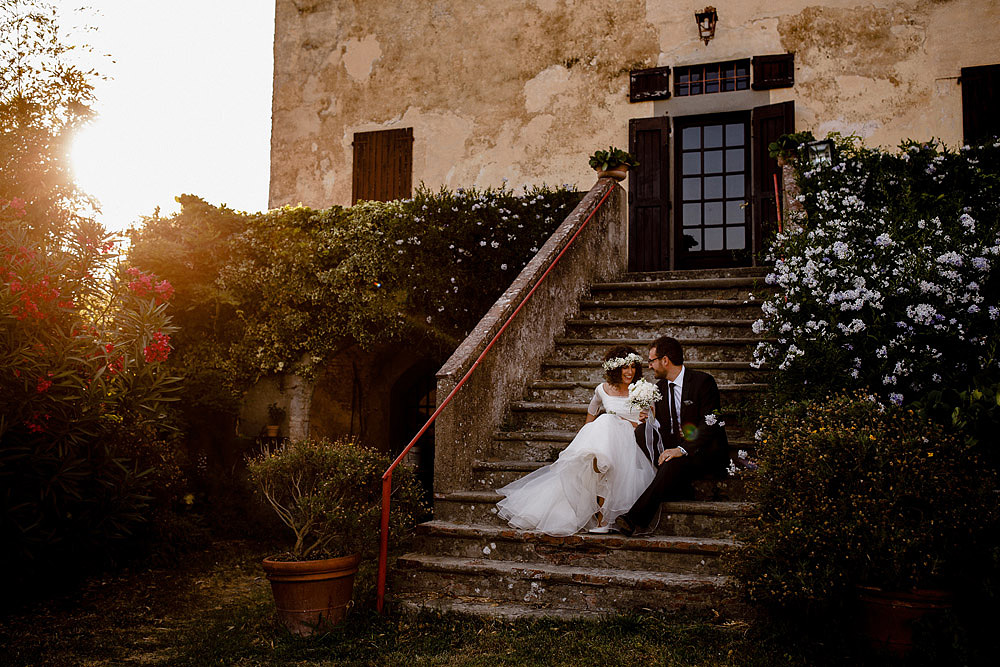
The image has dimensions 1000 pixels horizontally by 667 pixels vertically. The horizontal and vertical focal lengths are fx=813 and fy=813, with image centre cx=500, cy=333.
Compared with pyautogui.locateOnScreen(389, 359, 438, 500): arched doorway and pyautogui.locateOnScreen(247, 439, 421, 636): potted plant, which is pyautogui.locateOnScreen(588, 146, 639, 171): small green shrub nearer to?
pyautogui.locateOnScreen(389, 359, 438, 500): arched doorway

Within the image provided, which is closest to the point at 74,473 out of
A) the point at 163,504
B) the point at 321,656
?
the point at 163,504

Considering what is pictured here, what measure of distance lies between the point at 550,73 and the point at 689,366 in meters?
6.00

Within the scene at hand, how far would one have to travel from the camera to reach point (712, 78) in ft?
35.1

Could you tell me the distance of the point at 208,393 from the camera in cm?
925

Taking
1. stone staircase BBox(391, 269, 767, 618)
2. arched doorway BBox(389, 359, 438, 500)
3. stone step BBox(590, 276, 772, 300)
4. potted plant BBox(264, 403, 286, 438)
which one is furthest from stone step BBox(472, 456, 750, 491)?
arched doorway BBox(389, 359, 438, 500)

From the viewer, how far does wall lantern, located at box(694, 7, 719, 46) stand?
34.3ft

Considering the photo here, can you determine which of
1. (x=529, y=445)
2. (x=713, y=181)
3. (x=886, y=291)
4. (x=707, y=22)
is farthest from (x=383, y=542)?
(x=707, y=22)

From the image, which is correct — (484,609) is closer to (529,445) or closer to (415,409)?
(529,445)

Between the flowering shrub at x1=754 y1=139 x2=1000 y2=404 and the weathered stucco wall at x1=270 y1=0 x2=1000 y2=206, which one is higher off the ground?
the weathered stucco wall at x1=270 y1=0 x2=1000 y2=206

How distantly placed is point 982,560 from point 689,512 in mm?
1742

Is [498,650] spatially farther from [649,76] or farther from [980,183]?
[649,76]

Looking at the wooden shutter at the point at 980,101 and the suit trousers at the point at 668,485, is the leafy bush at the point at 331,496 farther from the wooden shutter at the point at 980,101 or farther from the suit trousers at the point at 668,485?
the wooden shutter at the point at 980,101

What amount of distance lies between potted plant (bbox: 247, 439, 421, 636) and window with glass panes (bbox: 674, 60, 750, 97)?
7.52 m

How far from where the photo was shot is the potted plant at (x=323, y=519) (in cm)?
473
